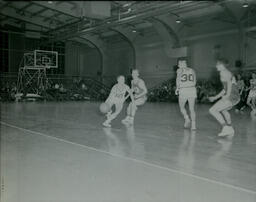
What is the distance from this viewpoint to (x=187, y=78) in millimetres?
5836

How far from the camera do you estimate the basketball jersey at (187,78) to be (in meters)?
5.82

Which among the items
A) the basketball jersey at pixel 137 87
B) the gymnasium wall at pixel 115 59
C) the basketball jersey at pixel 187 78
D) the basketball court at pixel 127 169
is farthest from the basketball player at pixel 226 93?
the gymnasium wall at pixel 115 59

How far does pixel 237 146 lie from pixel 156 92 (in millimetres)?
1475

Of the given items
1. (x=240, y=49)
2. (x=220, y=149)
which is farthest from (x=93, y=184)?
(x=240, y=49)

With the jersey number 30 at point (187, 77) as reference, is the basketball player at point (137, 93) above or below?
below

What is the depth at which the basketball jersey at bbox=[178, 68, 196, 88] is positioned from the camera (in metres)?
5.82

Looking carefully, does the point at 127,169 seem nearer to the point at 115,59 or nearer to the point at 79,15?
the point at 115,59

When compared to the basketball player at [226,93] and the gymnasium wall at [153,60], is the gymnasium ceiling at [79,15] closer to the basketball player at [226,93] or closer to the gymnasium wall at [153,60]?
the gymnasium wall at [153,60]

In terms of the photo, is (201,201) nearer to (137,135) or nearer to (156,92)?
(156,92)

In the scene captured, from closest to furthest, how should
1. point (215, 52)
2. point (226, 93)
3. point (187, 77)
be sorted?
point (226, 93) < point (187, 77) < point (215, 52)

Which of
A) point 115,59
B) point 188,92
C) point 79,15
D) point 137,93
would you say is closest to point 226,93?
point 188,92

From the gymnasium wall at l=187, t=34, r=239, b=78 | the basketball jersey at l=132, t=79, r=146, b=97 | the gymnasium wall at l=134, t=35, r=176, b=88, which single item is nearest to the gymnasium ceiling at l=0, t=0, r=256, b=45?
the gymnasium wall at l=134, t=35, r=176, b=88

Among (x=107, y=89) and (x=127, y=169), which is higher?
(x=107, y=89)

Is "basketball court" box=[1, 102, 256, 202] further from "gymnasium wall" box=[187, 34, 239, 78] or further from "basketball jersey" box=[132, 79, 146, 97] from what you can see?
"gymnasium wall" box=[187, 34, 239, 78]
